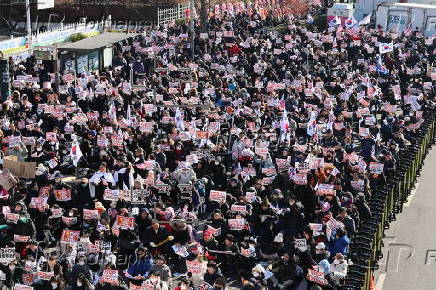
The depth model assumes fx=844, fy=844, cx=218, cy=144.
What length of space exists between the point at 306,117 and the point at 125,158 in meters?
6.40

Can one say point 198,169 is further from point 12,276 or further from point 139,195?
point 12,276

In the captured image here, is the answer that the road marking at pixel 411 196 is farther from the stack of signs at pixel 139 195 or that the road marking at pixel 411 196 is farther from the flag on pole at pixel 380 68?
the flag on pole at pixel 380 68

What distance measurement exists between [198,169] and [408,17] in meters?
25.9

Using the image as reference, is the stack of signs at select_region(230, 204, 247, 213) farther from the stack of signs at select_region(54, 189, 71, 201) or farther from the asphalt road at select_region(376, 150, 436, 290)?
the stack of signs at select_region(54, 189, 71, 201)

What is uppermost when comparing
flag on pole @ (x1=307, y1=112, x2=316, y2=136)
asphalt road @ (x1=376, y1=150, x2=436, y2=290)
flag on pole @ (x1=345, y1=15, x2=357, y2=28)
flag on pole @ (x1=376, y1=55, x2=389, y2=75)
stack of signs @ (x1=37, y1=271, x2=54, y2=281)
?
flag on pole @ (x1=345, y1=15, x2=357, y2=28)

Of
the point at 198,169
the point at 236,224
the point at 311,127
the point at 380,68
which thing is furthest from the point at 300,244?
the point at 380,68

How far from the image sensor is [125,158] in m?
18.8

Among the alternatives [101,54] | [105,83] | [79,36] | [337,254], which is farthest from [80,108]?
[79,36]

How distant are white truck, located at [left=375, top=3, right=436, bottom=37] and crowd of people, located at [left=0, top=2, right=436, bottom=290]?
38.3 ft

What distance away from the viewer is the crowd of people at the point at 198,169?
1458cm

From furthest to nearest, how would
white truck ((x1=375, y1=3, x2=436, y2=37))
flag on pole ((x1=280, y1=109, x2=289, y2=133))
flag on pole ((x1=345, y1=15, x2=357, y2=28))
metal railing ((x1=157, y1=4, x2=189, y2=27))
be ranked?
metal railing ((x1=157, y1=4, x2=189, y2=27)) < white truck ((x1=375, y1=3, x2=436, y2=37)) < flag on pole ((x1=345, y1=15, x2=357, y2=28)) < flag on pole ((x1=280, y1=109, x2=289, y2=133))

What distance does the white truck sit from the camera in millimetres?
42250

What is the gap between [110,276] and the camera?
1362 centimetres

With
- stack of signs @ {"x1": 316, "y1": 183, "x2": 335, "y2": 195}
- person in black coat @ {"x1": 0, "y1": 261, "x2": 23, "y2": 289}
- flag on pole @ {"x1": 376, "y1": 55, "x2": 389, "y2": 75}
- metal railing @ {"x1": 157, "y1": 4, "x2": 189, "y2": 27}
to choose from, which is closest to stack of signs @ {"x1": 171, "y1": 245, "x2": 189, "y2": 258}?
person in black coat @ {"x1": 0, "y1": 261, "x2": 23, "y2": 289}
